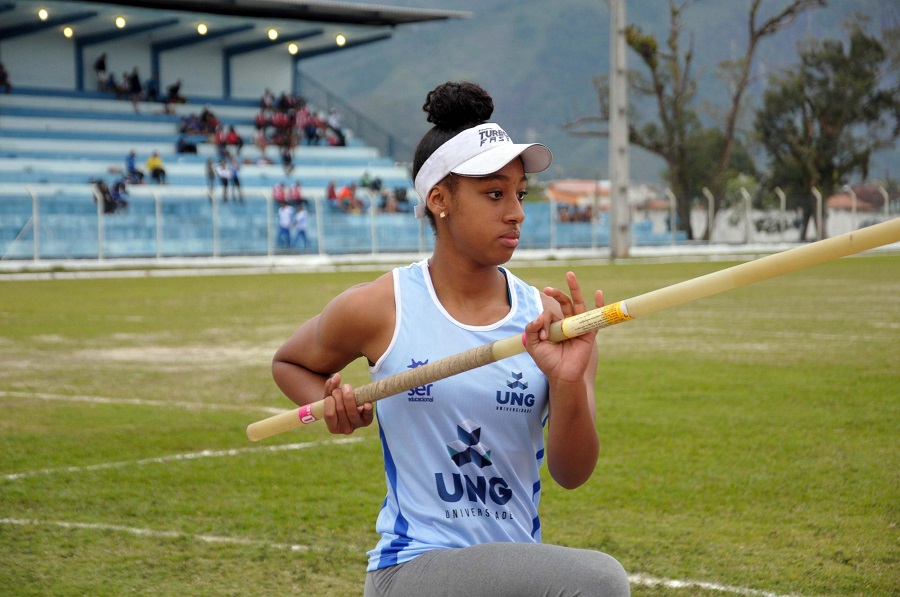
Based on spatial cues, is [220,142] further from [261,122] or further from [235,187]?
[235,187]

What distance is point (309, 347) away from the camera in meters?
3.60

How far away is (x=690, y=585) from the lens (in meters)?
4.90

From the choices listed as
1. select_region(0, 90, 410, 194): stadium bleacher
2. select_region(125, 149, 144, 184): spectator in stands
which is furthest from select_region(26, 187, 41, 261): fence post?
select_region(125, 149, 144, 184): spectator in stands

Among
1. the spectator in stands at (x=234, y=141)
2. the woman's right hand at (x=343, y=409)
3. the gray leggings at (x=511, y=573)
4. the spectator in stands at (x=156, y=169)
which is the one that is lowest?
the gray leggings at (x=511, y=573)

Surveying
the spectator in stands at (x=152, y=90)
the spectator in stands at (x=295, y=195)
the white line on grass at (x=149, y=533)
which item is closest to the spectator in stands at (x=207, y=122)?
the spectator in stands at (x=152, y=90)

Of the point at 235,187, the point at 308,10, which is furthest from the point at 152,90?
the point at 235,187

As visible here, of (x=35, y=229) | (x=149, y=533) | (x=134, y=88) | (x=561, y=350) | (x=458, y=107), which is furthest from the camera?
(x=134, y=88)

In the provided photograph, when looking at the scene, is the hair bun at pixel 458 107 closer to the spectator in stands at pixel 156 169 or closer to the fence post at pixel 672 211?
the spectator in stands at pixel 156 169

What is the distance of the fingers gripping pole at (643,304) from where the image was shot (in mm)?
2549

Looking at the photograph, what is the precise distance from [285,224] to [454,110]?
3525cm

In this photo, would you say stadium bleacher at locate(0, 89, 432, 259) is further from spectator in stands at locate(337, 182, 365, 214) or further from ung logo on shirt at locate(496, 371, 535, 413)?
ung logo on shirt at locate(496, 371, 535, 413)

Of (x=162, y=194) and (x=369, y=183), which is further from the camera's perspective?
(x=369, y=183)

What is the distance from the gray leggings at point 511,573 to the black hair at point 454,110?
102 centimetres

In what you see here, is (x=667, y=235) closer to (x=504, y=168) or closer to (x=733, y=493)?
(x=733, y=493)
